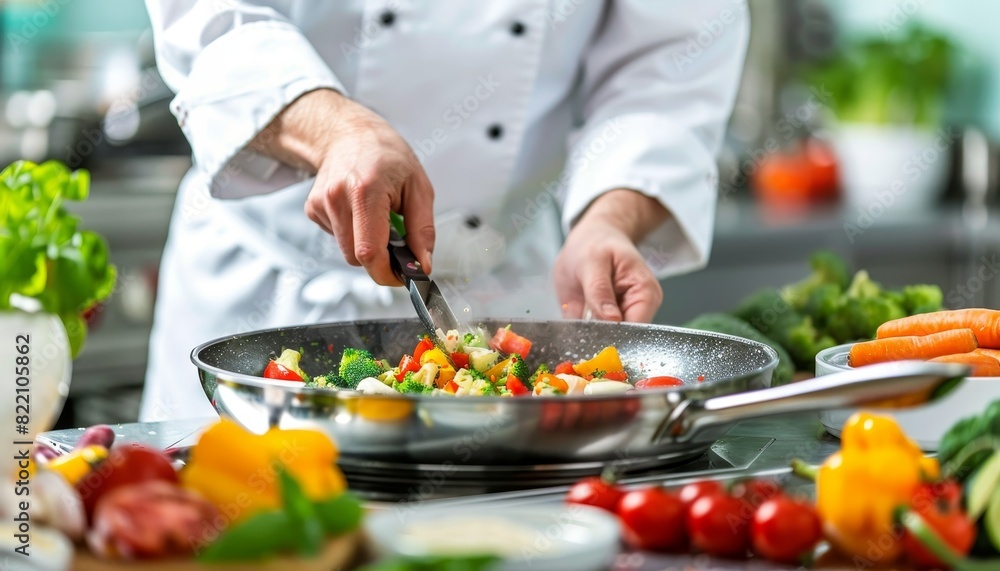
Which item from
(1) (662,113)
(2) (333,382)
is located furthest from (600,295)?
(1) (662,113)

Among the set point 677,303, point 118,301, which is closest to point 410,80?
point 118,301

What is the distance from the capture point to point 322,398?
0.82 m

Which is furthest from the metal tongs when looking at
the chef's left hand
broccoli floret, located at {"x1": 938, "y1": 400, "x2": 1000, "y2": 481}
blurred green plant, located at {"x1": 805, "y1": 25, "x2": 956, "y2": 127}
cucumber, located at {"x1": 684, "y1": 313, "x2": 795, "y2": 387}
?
blurred green plant, located at {"x1": 805, "y1": 25, "x2": 956, "y2": 127}

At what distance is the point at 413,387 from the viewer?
104cm

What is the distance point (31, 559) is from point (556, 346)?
0.71 m

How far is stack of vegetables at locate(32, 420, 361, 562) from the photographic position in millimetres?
612

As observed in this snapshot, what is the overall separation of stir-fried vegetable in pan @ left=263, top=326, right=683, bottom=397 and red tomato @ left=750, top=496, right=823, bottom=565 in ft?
1.05

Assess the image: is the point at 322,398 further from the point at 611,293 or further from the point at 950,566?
the point at 611,293

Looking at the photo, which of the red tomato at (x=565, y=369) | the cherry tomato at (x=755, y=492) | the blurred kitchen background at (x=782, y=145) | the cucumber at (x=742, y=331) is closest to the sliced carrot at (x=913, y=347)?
the cucumber at (x=742, y=331)

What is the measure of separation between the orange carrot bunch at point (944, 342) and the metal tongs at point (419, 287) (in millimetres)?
425

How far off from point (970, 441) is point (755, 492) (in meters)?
0.19

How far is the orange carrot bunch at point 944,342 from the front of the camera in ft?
3.43

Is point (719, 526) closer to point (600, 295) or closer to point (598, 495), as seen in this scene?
point (598, 495)

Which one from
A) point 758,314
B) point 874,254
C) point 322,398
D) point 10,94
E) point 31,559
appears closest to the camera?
point 31,559
